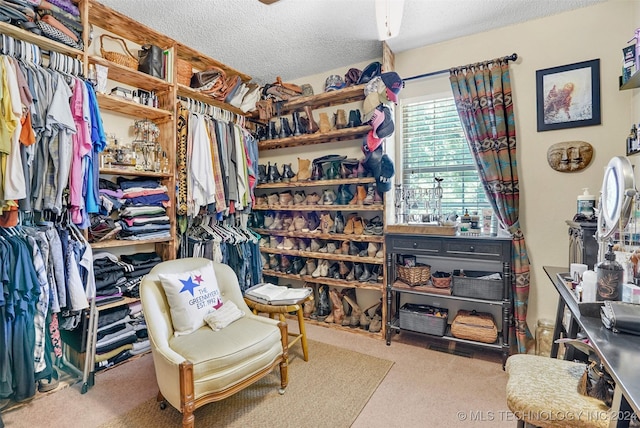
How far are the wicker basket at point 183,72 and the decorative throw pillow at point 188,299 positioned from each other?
70.7 inches

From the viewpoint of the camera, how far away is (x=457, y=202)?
109 inches

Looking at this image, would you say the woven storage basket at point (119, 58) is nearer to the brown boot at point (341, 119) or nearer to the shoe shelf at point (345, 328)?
the brown boot at point (341, 119)

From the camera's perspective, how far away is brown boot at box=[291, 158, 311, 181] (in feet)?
10.5

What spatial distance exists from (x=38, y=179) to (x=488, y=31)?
3416 millimetres

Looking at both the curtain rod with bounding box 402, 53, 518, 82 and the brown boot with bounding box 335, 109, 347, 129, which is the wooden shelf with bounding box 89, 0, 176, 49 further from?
the curtain rod with bounding box 402, 53, 518, 82

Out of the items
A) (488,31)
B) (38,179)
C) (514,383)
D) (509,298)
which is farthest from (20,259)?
(488,31)

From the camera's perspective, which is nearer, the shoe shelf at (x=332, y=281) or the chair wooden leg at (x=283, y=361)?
the chair wooden leg at (x=283, y=361)

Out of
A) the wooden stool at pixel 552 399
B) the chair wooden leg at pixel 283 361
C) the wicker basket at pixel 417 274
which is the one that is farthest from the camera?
the wicker basket at pixel 417 274

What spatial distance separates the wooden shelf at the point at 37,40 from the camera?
1802mm

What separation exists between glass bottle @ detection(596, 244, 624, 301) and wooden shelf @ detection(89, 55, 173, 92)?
3.05 metres

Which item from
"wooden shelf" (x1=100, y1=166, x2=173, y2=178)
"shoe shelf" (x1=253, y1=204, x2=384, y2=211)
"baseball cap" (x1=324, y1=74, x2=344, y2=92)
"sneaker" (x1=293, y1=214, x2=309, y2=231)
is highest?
"baseball cap" (x1=324, y1=74, x2=344, y2=92)

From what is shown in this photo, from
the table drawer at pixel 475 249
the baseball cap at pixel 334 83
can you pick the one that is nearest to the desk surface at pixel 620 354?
the table drawer at pixel 475 249

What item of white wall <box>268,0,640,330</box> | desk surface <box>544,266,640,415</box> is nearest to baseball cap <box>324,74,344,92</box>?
white wall <box>268,0,640,330</box>

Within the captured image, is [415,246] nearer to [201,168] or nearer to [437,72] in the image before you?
[437,72]
